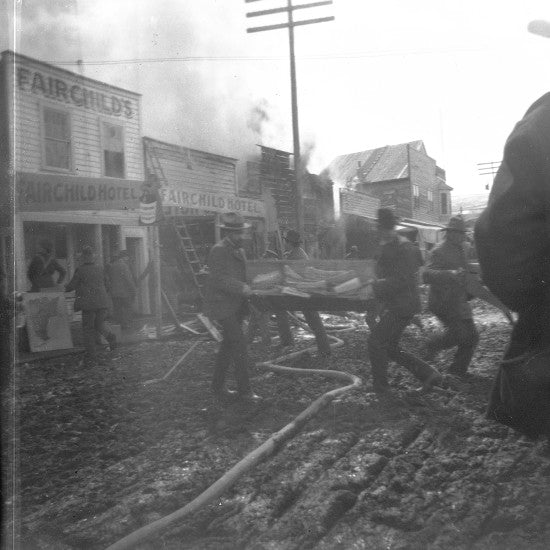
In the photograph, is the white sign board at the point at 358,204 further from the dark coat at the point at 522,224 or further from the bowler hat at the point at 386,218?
the dark coat at the point at 522,224

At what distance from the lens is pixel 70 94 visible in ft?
13.6

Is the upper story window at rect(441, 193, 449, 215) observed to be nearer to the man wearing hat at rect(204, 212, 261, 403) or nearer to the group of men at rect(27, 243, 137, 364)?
the man wearing hat at rect(204, 212, 261, 403)

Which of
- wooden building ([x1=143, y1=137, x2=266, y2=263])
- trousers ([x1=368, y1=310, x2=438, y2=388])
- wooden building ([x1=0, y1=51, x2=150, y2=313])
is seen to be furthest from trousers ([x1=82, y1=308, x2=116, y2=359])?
trousers ([x1=368, y1=310, x2=438, y2=388])

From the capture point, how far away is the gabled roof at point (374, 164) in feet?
11.5

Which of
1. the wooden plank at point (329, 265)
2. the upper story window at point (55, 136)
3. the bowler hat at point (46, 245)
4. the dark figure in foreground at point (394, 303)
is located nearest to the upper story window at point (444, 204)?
the dark figure in foreground at point (394, 303)

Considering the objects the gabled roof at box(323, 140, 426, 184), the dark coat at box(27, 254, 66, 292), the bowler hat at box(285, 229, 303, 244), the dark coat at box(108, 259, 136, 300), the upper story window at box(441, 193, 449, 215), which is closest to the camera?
the gabled roof at box(323, 140, 426, 184)

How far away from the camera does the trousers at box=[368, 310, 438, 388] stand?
4.37 meters

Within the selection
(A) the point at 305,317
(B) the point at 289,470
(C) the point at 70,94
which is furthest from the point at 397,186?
(C) the point at 70,94

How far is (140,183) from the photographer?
20.0 feet

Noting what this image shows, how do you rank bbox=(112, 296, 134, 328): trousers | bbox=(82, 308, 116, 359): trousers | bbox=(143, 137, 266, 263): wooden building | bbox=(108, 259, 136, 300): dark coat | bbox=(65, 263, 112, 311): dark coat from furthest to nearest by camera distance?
bbox=(112, 296, 134, 328): trousers → bbox=(108, 259, 136, 300): dark coat → bbox=(82, 308, 116, 359): trousers → bbox=(65, 263, 112, 311): dark coat → bbox=(143, 137, 266, 263): wooden building

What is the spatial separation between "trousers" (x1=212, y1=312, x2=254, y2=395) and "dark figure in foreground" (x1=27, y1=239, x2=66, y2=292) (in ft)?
6.32

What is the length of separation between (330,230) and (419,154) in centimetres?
111

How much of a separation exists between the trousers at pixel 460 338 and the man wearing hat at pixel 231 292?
1.72 meters

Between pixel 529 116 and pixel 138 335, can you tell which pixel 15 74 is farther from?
pixel 138 335
